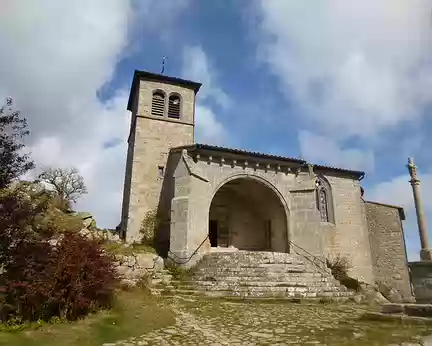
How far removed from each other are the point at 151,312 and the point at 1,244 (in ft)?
12.6

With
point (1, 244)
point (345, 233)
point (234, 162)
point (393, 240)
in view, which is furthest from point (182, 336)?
point (393, 240)

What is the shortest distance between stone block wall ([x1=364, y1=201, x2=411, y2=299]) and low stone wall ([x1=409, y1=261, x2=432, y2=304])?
15.1 m

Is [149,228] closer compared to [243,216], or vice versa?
[149,228]

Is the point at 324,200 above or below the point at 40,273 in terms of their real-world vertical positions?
above

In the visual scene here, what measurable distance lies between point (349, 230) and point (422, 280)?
1426 centimetres

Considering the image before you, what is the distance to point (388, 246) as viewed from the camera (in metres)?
22.5

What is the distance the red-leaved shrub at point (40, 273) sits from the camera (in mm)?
6973

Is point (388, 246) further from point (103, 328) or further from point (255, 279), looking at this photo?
point (103, 328)

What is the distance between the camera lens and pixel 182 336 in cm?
636

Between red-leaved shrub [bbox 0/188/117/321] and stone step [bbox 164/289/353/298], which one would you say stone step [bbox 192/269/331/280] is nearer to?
stone step [bbox 164/289/353/298]

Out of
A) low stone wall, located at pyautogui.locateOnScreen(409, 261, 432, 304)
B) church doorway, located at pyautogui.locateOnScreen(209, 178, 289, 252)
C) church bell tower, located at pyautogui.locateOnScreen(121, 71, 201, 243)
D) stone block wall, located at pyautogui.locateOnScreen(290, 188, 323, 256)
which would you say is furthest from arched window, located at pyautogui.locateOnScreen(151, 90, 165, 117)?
low stone wall, located at pyautogui.locateOnScreen(409, 261, 432, 304)

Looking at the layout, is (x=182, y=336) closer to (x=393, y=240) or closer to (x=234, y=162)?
(x=234, y=162)

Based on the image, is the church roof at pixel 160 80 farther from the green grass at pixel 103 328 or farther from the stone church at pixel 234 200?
the green grass at pixel 103 328

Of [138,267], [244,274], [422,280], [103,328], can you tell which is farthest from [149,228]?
[422,280]
